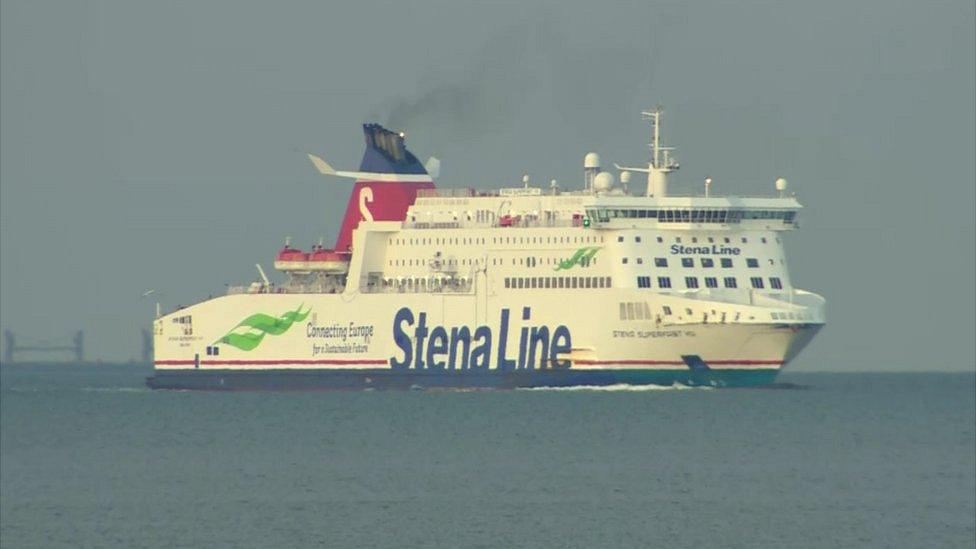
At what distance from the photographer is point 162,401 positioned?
6988cm

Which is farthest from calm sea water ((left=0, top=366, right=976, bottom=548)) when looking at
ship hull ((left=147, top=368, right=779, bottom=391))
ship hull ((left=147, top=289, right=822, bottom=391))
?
ship hull ((left=147, top=289, right=822, bottom=391))

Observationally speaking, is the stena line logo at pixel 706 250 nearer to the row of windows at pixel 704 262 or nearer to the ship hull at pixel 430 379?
the row of windows at pixel 704 262

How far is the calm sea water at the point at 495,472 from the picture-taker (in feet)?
116

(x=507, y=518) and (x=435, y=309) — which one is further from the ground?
(x=435, y=309)

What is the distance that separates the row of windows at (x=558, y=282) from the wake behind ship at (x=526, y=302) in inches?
1.6

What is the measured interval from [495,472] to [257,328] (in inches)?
1013

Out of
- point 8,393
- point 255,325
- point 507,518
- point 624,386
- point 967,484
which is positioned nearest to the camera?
point 507,518

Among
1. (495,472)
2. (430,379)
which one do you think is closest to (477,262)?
(430,379)

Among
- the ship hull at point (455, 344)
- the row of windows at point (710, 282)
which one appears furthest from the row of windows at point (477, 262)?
the row of windows at point (710, 282)

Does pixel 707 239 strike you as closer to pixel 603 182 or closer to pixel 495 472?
pixel 603 182

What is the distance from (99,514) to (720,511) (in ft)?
33.1

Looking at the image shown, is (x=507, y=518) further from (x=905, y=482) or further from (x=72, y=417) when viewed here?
(x=72, y=417)

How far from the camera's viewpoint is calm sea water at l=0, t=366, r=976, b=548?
35.4 m

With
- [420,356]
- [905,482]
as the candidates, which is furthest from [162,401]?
[905,482]
